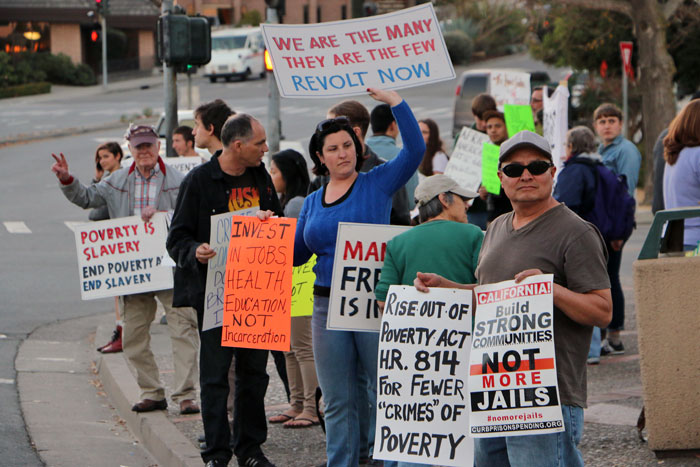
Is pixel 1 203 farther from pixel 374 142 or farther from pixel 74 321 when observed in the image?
pixel 374 142

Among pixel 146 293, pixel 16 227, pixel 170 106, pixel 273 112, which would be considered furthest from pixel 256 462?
pixel 16 227

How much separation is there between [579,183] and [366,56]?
306cm

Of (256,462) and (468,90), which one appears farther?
(468,90)

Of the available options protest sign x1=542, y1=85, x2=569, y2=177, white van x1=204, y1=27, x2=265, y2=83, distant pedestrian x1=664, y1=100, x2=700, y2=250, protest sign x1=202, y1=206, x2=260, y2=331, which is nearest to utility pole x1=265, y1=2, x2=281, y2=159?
protest sign x1=542, y1=85, x2=569, y2=177

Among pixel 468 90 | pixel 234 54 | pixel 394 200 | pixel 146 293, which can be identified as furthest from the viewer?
pixel 234 54

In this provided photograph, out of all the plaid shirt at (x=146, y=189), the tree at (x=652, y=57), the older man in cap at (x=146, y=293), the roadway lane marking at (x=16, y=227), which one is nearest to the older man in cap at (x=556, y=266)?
the older man in cap at (x=146, y=293)

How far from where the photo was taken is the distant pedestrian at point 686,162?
23.2 feet

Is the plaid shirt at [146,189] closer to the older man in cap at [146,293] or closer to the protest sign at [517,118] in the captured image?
the older man in cap at [146,293]

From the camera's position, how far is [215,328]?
21.1ft

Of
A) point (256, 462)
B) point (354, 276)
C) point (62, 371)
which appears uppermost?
point (354, 276)

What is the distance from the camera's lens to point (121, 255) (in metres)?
8.30

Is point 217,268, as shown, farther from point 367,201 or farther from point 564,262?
point 564,262

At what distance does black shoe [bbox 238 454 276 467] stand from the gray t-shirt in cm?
257

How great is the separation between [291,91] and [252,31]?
50.3 meters
